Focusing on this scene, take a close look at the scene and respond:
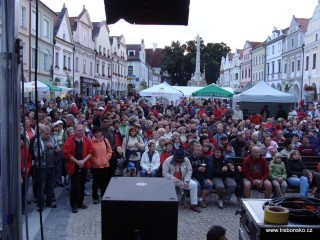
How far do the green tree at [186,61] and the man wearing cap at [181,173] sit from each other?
63.5m

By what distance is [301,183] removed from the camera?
8.38 metres

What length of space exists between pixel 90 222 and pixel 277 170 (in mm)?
4178

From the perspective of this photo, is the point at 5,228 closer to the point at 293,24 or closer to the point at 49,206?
the point at 49,206

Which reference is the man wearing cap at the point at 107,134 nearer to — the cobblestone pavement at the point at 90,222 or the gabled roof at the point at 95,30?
the cobblestone pavement at the point at 90,222

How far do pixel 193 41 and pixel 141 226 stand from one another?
237 feet

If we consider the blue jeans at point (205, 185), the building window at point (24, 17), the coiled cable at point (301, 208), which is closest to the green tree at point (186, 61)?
the building window at point (24, 17)

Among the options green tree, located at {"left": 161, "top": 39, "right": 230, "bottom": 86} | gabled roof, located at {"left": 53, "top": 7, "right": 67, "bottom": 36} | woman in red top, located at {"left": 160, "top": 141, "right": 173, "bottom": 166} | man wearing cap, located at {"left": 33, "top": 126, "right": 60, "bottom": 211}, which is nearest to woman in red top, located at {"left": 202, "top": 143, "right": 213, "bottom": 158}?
woman in red top, located at {"left": 160, "top": 141, "right": 173, "bottom": 166}

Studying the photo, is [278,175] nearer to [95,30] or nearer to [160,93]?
[160,93]

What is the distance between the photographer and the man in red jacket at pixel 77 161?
24.2ft

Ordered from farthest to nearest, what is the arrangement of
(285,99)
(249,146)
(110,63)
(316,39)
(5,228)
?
1. (110,63)
2. (316,39)
3. (285,99)
4. (249,146)
5. (5,228)

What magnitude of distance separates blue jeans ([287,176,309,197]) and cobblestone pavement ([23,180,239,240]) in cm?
135

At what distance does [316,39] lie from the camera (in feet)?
135

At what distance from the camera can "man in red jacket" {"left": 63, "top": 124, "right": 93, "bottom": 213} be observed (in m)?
7.39

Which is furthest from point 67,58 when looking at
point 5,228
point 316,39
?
point 5,228
